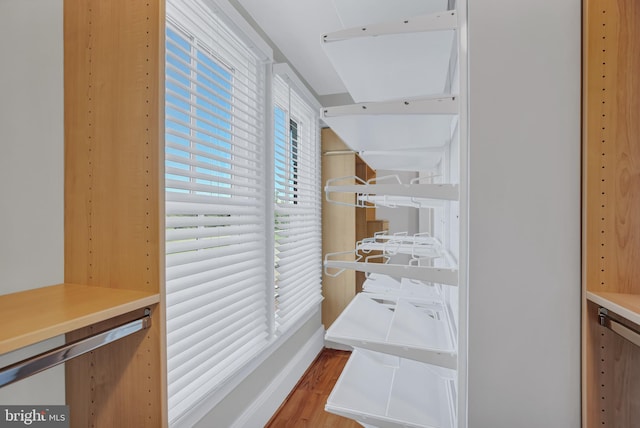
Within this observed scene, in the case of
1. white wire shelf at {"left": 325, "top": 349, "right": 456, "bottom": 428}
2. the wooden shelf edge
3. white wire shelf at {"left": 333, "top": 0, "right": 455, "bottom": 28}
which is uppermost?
white wire shelf at {"left": 333, "top": 0, "right": 455, "bottom": 28}

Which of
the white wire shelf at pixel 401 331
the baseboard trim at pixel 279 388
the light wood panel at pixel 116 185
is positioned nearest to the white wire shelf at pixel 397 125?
the light wood panel at pixel 116 185

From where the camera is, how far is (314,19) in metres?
1.93

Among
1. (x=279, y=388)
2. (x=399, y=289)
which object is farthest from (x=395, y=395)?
(x=279, y=388)

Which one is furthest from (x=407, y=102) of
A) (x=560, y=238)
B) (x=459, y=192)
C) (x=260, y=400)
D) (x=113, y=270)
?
(x=260, y=400)

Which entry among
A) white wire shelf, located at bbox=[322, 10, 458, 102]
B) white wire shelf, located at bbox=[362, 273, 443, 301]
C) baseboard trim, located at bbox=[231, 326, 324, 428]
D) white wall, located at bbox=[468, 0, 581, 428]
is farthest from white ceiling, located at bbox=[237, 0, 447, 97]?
baseboard trim, located at bbox=[231, 326, 324, 428]

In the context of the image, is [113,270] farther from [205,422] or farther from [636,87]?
[636,87]

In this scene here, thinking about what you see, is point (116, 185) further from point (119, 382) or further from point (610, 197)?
point (610, 197)

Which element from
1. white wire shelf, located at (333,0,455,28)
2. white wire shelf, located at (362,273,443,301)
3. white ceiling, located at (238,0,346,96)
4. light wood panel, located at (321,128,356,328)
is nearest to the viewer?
white wire shelf, located at (333,0,455,28)

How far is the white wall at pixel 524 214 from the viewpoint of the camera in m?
0.82

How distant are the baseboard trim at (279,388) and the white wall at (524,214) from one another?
138cm

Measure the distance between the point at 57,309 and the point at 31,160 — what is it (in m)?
0.44

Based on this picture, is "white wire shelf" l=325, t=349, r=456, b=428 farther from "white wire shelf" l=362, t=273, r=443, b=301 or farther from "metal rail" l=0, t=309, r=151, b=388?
"metal rail" l=0, t=309, r=151, b=388

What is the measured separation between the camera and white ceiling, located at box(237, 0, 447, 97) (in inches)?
44.5

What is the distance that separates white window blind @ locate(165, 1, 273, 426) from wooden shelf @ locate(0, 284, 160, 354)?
0.36m
